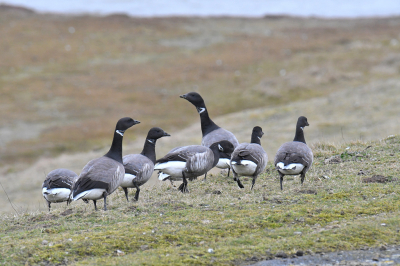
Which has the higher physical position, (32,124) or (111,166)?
(32,124)

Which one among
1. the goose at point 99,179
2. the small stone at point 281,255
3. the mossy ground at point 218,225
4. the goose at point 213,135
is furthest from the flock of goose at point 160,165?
the small stone at point 281,255

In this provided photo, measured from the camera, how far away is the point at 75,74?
62.5 meters

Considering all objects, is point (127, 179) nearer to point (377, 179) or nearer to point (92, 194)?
point (92, 194)

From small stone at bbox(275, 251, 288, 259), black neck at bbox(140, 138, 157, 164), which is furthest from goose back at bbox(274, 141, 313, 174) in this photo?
small stone at bbox(275, 251, 288, 259)

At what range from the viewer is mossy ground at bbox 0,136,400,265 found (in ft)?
23.7

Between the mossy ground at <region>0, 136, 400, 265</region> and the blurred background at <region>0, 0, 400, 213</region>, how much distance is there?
13.5 metres

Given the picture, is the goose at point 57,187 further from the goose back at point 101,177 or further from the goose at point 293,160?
the goose at point 293,160

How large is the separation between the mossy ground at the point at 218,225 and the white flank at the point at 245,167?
49cm

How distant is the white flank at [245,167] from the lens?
1122 cm

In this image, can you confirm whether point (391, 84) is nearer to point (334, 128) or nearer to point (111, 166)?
point (334, 128)

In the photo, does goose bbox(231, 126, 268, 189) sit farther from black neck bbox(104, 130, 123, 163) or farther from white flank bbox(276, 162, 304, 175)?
black neck bbox(104, 130, 123, 163)

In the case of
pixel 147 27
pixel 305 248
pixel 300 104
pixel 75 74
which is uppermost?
pixel 147 27

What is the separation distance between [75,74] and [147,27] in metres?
22.0

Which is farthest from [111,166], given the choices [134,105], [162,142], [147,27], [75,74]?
[147,27]
